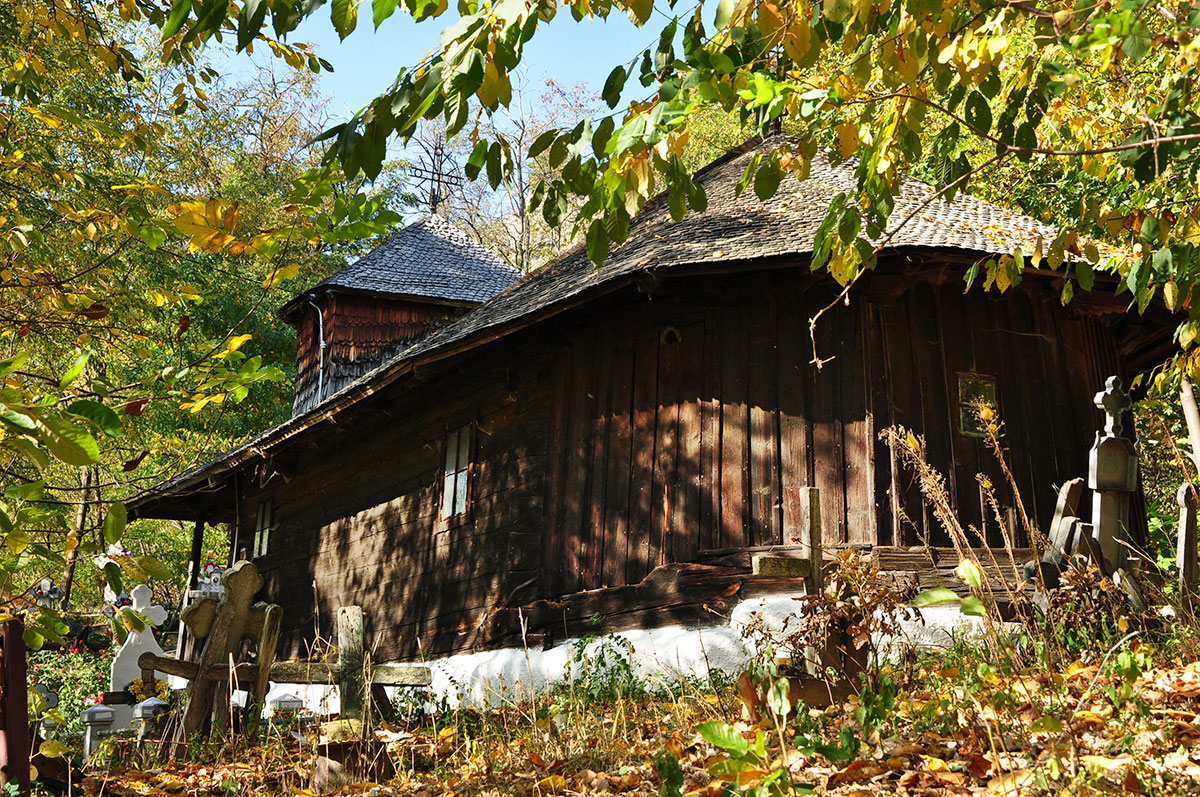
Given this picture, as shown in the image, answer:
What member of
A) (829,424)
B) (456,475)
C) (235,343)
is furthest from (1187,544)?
(456,475)

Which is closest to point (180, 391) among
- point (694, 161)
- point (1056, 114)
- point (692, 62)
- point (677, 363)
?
point (692, 62)

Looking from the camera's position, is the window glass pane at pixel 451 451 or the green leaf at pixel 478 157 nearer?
the green leaf at pixel 478 157

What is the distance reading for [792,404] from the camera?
9.05 metres

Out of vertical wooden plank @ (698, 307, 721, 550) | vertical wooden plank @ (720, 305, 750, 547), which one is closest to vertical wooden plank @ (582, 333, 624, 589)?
vertical wooden plank @ (698, 307, 721, 550)

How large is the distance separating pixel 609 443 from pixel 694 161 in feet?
67.4

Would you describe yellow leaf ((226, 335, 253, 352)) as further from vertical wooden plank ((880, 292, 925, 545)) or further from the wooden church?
vertical wooden plank ((880, 292, 925, 545))

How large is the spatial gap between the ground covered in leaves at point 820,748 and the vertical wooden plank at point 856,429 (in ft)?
7.25

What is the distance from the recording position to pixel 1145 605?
6.68 meters

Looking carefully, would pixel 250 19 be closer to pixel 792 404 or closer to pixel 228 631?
pixel 228 631

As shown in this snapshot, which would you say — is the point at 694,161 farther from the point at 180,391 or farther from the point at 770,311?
the point at 180,391

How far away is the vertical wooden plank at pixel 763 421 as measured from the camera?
28.9ft

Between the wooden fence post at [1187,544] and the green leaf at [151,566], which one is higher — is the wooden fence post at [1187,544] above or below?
above

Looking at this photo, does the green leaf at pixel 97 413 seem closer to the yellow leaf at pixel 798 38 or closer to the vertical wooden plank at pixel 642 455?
the yellow leaf at pixel 798 38

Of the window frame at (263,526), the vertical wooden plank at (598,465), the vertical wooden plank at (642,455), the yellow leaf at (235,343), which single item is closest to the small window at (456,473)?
the vertical wooden plank at (598,465)
